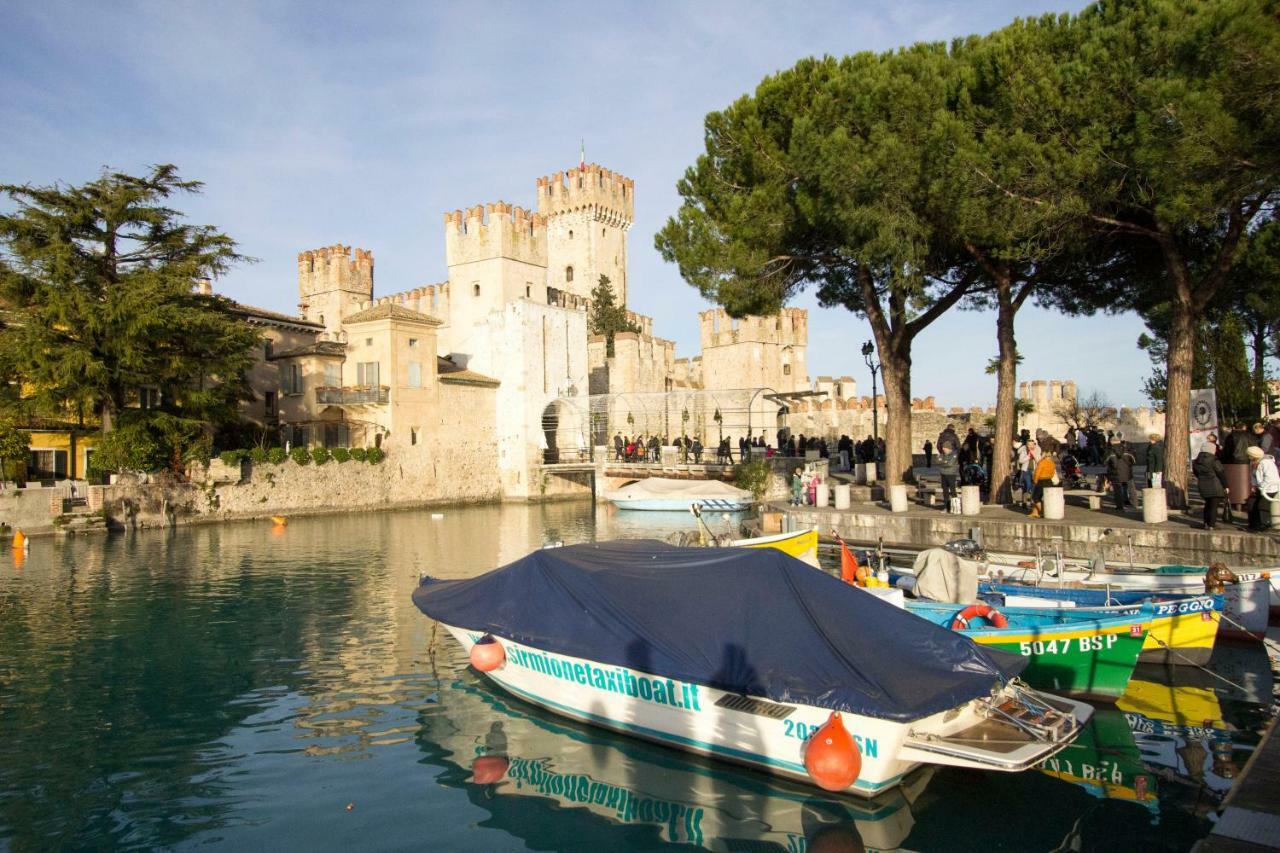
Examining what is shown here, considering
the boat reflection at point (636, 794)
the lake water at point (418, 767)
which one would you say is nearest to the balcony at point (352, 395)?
the lake water at point (418, 767)

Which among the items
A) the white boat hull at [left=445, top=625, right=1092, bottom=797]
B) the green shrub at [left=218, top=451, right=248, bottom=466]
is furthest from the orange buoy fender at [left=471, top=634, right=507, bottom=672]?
the green shrub at [left=218, top=451, right=248, bottom=466]

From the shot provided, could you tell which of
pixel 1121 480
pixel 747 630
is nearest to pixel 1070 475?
pixel 1121 480

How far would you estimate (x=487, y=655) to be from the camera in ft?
30.9

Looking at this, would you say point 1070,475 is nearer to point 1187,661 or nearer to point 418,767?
point 1187,661

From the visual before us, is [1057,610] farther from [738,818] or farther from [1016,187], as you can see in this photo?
[1016,187]

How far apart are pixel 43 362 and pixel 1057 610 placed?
2872 centimetres

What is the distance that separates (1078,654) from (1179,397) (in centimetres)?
867

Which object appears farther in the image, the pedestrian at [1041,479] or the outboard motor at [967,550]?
the pedestrian at [1041,479]

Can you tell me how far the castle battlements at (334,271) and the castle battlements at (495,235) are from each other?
8460 mm

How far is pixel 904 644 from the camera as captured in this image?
24.2 feet

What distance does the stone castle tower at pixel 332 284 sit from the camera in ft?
167

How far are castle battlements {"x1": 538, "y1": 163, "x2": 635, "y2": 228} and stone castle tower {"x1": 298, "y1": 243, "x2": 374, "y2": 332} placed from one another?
56.9 ft

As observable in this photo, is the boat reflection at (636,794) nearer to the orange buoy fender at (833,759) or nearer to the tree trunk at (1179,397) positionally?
the orange buoy fender at (833,759)

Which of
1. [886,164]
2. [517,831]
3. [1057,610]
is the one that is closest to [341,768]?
[517,831]
